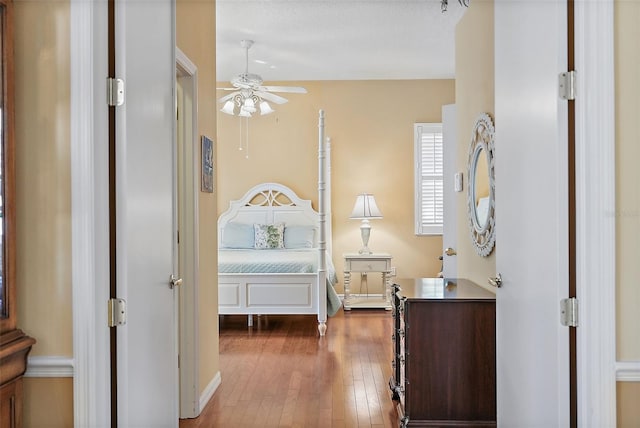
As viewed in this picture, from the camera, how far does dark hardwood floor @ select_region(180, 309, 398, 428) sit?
322 centimetres

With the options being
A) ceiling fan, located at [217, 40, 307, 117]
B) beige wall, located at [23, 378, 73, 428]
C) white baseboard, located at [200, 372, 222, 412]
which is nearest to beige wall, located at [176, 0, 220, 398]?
white baseboard, located at [200, 372, 222, 412]

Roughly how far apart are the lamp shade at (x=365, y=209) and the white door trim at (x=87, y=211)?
526 centimetres

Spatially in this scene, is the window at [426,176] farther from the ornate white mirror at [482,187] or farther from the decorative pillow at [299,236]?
the ornate white mirror at [482,187]

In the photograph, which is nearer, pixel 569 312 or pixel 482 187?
pixel 569 312

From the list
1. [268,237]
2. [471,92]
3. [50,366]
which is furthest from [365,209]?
[50,366]

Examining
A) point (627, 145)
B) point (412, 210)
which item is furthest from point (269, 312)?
point (627, 145)

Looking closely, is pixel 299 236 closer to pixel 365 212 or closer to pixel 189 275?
pixel 365 212

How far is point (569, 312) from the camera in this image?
162 cm

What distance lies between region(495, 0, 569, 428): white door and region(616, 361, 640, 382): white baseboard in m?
0.14

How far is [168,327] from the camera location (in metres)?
2.14

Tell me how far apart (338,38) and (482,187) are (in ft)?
9.16

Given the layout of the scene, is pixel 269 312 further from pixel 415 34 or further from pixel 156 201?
pixel 156 201

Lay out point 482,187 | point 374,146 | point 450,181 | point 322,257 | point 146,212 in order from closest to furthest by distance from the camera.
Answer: point 146,212 → point 482,187 → point 450,181 → point 322,257 → point 374,146

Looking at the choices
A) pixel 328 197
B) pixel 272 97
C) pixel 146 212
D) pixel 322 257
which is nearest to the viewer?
pixel 146 212
